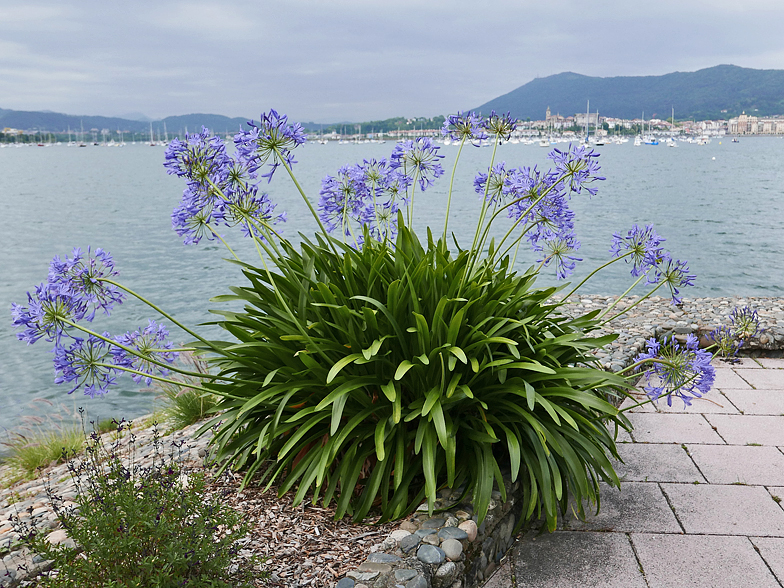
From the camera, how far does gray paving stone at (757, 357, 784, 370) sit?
570cm

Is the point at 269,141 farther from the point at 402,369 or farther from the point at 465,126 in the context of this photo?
the point at 402,369

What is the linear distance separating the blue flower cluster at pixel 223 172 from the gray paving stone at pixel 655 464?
2.55 m

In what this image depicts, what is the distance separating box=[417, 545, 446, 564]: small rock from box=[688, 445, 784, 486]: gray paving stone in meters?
2.02

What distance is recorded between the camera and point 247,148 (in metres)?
3.02

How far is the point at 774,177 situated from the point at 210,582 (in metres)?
57.1

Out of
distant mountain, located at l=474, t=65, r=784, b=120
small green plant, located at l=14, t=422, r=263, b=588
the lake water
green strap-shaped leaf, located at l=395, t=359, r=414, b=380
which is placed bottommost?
the lake water

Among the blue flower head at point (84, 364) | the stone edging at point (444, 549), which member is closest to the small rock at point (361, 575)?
the stone edging at point (444, 549)

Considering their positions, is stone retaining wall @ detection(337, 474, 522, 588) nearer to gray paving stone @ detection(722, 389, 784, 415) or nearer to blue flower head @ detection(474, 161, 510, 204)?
blue flower head @ detection(474, 161, 510, 204)

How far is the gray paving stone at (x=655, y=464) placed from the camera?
3.63 m

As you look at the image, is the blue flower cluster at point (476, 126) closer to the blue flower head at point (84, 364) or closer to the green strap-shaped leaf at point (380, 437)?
the green strap-shaped leaf at point (380, 437)

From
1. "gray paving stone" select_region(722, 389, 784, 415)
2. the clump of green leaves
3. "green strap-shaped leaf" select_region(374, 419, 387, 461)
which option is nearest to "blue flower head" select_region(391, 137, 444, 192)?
the clump of green leaves

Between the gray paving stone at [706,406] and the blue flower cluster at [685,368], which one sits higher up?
the blue flower cluster at [685,368]

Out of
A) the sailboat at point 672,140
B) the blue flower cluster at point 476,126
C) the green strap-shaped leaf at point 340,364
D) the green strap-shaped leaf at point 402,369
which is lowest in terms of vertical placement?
the green strap-shaped leaf at point 402,369

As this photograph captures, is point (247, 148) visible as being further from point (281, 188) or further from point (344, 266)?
point (281, 188)
